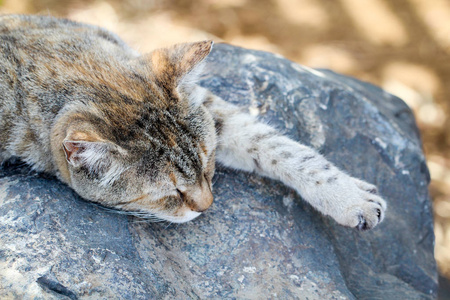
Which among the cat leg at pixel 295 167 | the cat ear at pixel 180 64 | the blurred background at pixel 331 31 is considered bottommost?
the blurred background at pixel 331 31

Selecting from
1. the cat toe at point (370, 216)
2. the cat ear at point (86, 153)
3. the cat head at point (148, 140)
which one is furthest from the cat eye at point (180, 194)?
the cat toe at point (370, 216)

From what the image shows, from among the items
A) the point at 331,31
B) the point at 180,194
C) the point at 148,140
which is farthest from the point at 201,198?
the point at 331,31

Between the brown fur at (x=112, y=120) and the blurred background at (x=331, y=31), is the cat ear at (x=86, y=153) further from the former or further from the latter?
the blurred background at (x=331, y=31)

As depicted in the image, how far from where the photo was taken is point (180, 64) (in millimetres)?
2686

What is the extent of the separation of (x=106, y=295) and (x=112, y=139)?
31.8 inches

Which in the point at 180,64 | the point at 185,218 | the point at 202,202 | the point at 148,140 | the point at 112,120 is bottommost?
the point at 185,218

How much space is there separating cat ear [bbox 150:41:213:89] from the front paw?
130 cm

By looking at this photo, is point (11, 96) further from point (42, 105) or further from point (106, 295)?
point (106, 295)

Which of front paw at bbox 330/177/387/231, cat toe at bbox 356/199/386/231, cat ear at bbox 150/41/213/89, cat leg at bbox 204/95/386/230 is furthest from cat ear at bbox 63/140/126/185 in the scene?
cat toe at bbox 356/199/386/231

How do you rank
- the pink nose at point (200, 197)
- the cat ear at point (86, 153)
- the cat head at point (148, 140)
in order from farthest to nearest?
the pink nose at point (200, 197) < the cat head at point (148, 140) < the cat ear at point (86, 153)

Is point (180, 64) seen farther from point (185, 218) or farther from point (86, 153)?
point (185, 218)

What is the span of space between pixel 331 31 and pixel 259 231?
18.2 ft

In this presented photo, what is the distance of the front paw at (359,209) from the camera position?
9.49 feet

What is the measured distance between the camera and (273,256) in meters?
2.77
